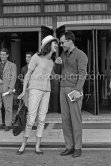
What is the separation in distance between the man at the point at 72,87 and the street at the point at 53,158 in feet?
0.61

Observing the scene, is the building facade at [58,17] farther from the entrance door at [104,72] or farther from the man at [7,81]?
the man at [7,81]

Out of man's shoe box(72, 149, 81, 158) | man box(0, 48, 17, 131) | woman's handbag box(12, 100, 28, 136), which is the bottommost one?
man's shoe box(72, 149, 81, 158)

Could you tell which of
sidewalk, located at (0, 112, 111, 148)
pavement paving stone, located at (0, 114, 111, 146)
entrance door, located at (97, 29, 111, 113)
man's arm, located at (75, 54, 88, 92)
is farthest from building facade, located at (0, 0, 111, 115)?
man's arm, located at (75, 54, 88, 92)

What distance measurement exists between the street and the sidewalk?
13.9 inches

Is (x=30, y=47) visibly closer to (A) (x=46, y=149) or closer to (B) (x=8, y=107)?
(B) (x=8, y=107)

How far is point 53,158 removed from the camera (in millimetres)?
5535

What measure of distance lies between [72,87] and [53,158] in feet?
3.95

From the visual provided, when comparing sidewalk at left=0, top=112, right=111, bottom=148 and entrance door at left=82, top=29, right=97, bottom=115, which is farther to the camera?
entrance door at left=82, top=29, right=97, bottom=115

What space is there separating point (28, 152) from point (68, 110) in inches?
40.8

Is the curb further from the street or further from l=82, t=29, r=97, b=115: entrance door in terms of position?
l=82, t=29, r=97, b=115: entrance door

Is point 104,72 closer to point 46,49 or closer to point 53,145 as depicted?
point 53,145

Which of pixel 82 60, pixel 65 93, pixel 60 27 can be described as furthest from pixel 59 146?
pixel 60 27

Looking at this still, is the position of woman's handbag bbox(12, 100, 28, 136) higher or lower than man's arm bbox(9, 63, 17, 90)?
lower

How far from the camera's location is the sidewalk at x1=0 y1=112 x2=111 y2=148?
252 inches
